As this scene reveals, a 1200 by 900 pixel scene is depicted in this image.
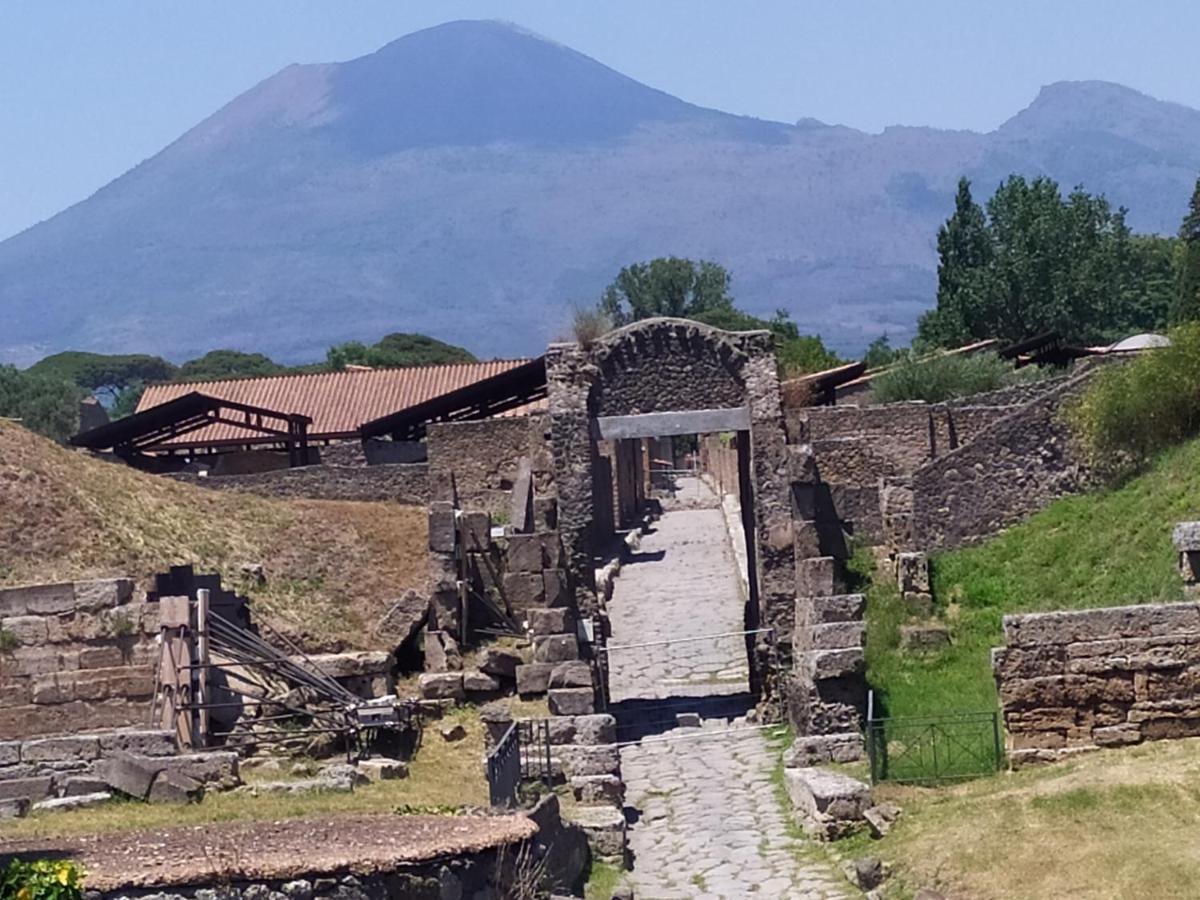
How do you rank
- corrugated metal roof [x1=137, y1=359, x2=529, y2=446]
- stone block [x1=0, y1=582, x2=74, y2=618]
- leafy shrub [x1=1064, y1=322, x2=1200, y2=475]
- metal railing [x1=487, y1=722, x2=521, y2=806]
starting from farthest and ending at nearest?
corrugated metal roof [x1=137, y1=359, x2=529, y2=446], leafy shrub [x1=1064, y1=322, x2=1200, y2=475], stone block [x1=0, y1=582, x2=74, y2=618], metal railing [x1=487, y1=722, x2=521, y2=806]

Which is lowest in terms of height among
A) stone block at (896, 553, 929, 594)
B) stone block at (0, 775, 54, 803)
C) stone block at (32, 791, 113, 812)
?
stone block at (32, 791, 113, 812)

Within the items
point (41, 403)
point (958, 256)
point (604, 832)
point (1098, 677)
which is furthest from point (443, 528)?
point (41, 403)

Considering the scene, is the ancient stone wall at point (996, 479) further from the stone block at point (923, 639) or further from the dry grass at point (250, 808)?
the dry grass at point (250, 808)

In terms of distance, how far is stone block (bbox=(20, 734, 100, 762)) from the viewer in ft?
65.4

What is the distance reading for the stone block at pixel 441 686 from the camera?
2809 centimetres

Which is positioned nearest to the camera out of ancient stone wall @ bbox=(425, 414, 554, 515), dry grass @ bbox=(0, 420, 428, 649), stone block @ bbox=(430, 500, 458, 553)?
stone block @ bbox=(430, 500, 458, 553)

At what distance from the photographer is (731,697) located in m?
31.7

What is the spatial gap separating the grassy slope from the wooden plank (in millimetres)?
3314

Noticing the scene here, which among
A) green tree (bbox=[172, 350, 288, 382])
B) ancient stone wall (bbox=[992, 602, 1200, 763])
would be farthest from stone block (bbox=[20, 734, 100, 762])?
green tree (bbox=[172, 350, 288, 382])

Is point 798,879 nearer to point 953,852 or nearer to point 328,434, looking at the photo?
point 953,852

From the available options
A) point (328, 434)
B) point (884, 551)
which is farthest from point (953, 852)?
point (328, 434)

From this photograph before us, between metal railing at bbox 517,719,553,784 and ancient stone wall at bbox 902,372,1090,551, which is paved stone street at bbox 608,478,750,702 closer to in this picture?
ancient stone wall at bbox 902,372,1090,551

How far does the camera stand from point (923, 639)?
28438 mm

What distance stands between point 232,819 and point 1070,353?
4873 centimetres
